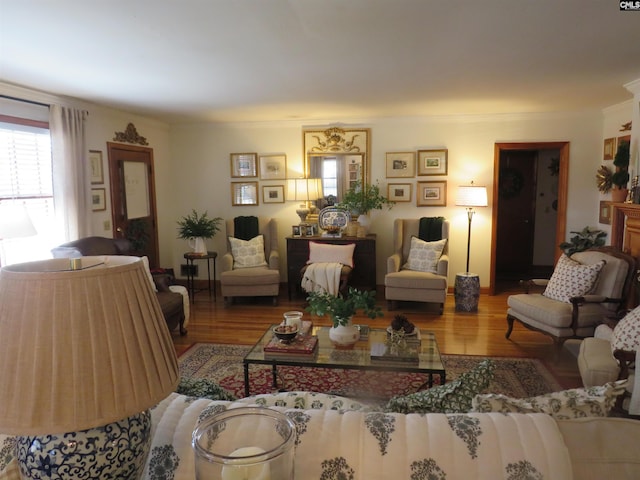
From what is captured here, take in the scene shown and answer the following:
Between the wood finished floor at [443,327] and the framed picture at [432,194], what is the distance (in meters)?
1.28

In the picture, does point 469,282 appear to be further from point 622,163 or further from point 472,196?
point 622,163

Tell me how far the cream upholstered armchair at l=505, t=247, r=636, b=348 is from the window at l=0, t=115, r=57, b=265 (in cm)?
443

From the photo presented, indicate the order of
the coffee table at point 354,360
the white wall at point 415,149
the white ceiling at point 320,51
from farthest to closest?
the white wall at point 415,149, the coffee table at point 354,360, the white ceiling at point 320,51

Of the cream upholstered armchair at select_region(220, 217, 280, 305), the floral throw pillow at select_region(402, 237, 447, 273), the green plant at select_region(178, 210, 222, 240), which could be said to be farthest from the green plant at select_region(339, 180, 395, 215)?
the green plant at select_region(178, 210, 222, 240)

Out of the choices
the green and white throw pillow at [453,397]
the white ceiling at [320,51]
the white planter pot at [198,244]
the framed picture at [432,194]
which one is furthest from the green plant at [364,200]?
the green and white throw pillow at [453,397]

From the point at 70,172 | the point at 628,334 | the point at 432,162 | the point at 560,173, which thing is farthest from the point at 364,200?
the point at 628,334

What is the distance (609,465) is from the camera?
1069 mm

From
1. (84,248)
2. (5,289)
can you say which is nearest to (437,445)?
(5,289)

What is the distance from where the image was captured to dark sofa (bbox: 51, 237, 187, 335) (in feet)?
13.0

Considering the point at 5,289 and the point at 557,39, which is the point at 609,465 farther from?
the point at 557,39

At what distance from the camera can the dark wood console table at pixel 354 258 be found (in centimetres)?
563

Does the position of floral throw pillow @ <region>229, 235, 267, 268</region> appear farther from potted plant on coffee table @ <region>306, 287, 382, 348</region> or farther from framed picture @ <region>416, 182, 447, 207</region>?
potted plant on coffee table @ <region>306, 287, 382, 348</region>

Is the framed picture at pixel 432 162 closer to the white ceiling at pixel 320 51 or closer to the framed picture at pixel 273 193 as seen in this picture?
the white ceiling at pixel 320 51

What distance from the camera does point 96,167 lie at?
477 centimetres
